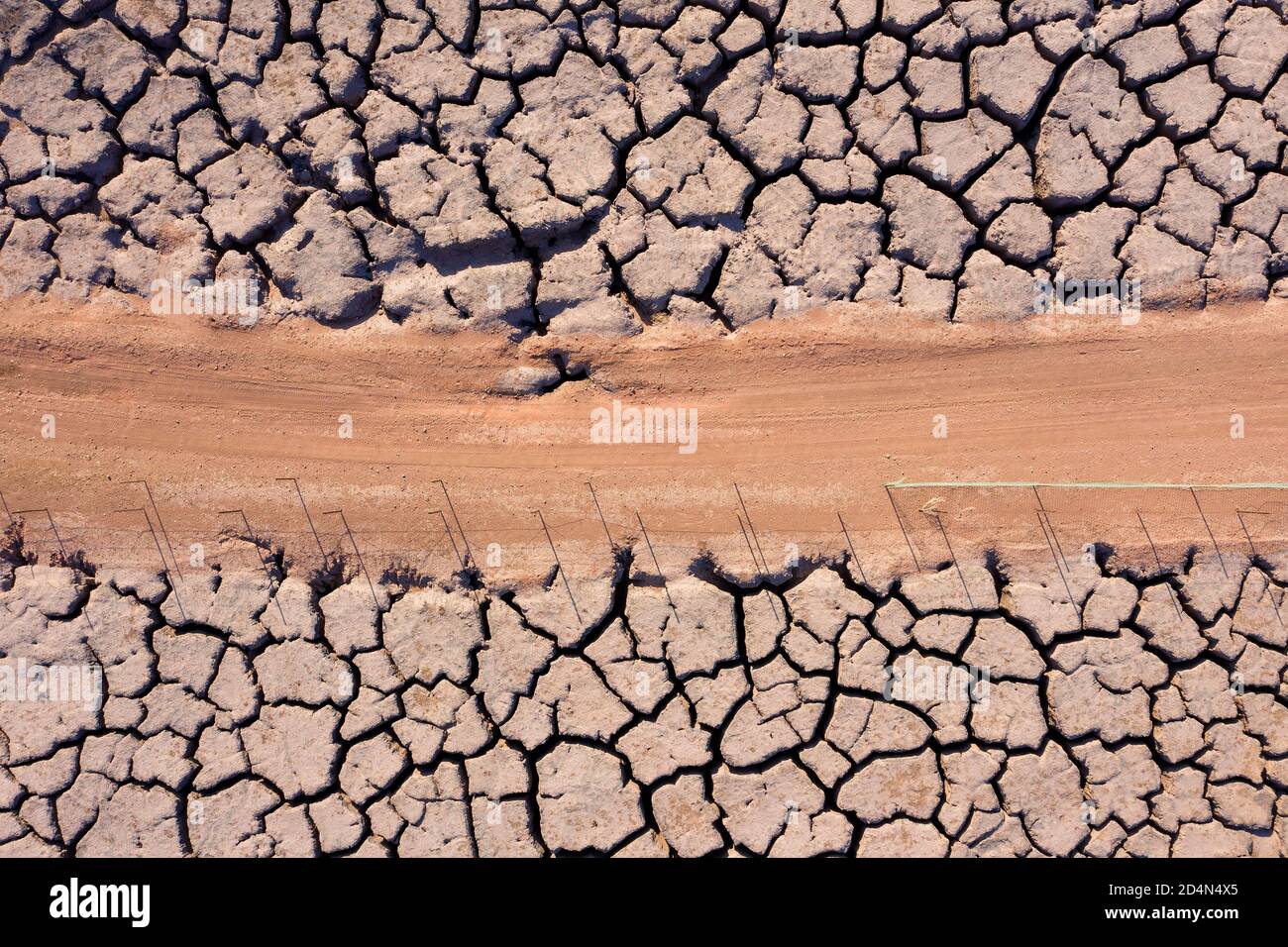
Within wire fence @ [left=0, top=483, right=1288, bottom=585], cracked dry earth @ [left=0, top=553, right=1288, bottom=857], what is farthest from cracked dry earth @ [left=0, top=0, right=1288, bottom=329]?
cracked dry earth @ [left=0, top=553, right=1288, bottom=857]

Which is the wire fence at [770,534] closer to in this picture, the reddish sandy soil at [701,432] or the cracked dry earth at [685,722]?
the reddish sandy soil at [701,432]

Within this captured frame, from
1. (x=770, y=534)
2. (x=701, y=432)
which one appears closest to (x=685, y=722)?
(x=770, y=534)

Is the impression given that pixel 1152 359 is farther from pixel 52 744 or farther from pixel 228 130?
pixel 52 744

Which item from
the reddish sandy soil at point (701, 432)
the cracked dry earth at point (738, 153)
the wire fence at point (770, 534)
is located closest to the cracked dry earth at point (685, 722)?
the wire fence at point (770, 534)

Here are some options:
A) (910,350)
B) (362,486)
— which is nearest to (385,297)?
(362,486)

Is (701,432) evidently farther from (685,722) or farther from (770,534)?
(685,722)

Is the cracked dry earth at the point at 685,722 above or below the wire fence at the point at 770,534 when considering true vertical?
below

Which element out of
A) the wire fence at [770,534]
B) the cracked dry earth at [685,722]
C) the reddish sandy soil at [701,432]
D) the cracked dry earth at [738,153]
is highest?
the cracked dry earth at [738,153]

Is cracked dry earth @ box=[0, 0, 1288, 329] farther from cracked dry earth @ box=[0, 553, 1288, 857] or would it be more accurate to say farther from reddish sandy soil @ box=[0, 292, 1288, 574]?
cracked dry earth @ box=[0, 553, 1288, 857]
